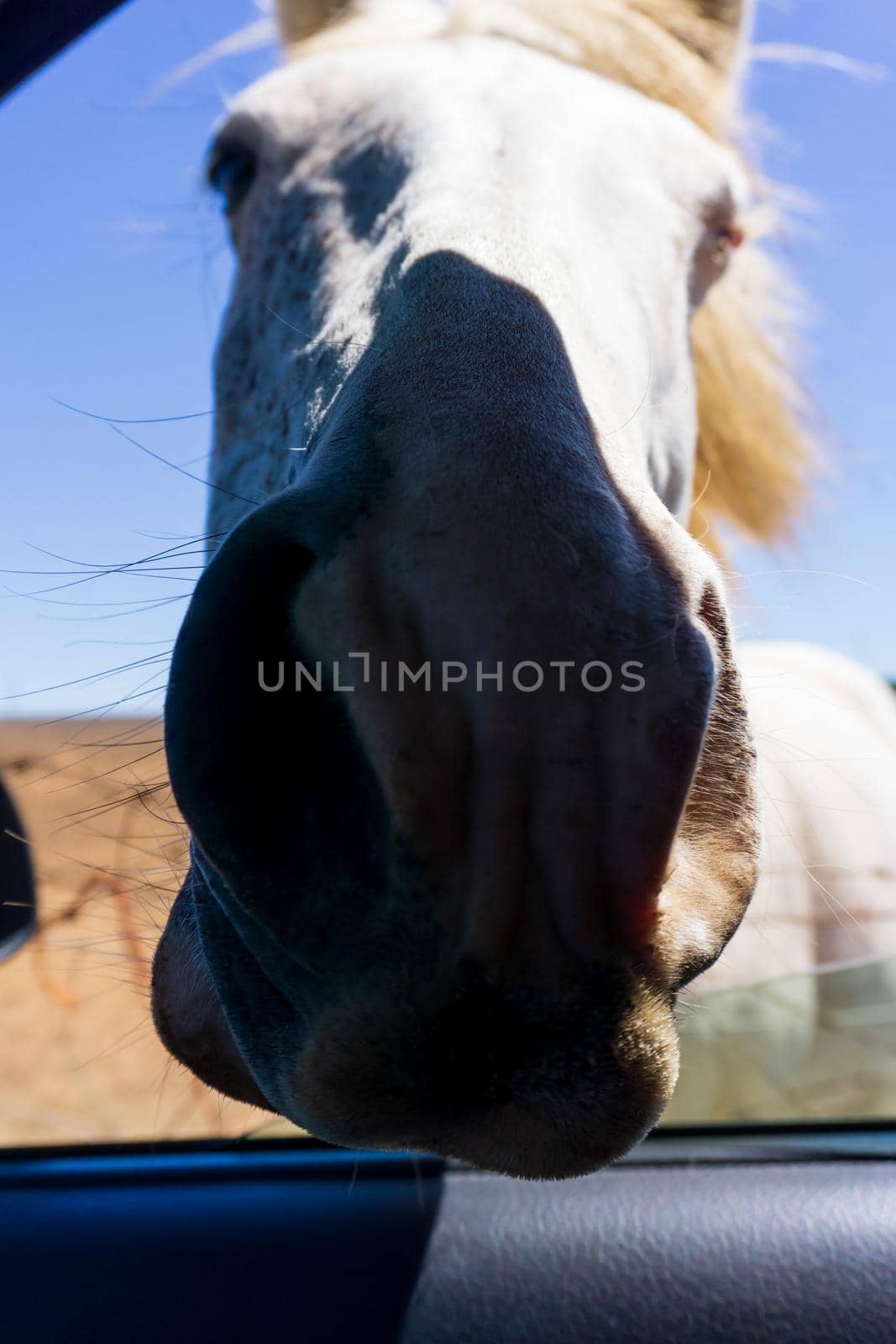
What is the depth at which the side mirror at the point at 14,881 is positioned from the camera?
1.58 metres

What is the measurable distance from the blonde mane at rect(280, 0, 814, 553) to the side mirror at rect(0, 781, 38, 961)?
4.42 feet

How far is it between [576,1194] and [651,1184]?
0.32 ft

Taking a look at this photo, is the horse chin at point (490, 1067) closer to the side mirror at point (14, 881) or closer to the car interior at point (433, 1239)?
the car interior at point (433, 1239)

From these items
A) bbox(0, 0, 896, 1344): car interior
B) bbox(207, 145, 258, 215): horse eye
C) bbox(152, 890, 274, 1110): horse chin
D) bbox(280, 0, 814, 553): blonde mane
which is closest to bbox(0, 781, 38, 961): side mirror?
bbox(0, 0, 896, 1344): car interior

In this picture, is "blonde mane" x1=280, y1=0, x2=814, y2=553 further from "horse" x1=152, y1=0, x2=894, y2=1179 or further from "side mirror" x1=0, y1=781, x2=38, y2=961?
"side mirror" x1=0, y1=781, x2=38, y2=961

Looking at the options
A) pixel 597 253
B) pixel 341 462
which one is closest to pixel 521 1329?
pixel 341 462

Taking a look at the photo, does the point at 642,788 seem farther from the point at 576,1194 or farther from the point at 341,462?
the point at 576,1194

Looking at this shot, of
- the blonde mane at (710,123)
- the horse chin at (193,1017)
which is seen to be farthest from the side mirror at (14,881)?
the blonde mane at (710,123)

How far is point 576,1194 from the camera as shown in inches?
44.1

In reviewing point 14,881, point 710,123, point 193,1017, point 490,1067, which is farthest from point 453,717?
point 710,123

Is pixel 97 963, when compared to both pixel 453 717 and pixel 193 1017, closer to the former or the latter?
pixel 193 1017

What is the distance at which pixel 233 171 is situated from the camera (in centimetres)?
153

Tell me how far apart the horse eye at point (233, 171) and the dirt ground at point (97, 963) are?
0.96 m

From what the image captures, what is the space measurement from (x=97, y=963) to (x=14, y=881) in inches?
23.3
